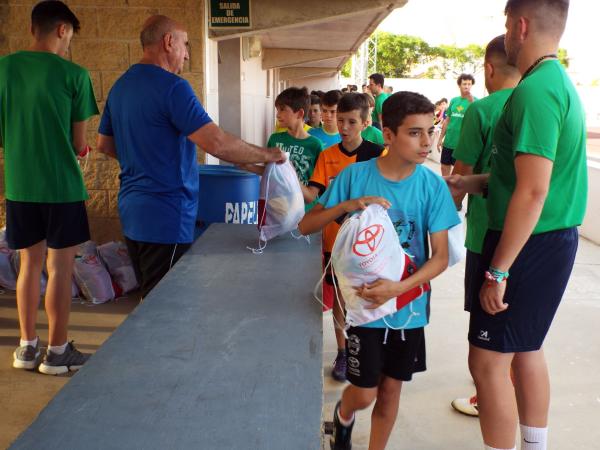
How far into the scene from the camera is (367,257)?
6.56ft

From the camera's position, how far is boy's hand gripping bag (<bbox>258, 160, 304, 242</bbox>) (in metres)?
2.68

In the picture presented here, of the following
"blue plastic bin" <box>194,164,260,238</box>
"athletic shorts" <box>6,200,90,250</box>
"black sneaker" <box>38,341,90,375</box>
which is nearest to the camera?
"athletic shorts" <box>6,200,90,250</box>

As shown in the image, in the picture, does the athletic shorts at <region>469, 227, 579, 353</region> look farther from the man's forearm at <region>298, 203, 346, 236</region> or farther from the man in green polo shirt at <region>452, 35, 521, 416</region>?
the man's forearm at <region>298, 203, 346, 236</region>

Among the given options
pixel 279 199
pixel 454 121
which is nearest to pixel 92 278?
pixel 279 199

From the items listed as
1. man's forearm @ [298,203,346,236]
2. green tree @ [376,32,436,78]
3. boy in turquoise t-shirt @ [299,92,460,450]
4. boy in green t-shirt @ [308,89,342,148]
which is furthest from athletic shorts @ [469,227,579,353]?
green tree @ [376,32,436,78]

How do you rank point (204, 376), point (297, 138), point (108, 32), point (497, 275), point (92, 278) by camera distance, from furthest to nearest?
point (108, 32) → point (92, 278) → point (297, 138) → point (497, 275) → point (204, 376)

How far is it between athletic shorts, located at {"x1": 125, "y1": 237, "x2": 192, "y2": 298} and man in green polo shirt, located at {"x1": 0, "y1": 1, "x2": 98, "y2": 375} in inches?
26.1

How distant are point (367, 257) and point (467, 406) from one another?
1528mm

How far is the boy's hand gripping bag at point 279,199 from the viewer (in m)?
2.68

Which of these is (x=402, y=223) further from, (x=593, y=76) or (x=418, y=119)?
(x=593, y=76)

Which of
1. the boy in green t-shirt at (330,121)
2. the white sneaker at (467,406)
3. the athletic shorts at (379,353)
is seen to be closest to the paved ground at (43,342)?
the athletic shorts at (379,353)

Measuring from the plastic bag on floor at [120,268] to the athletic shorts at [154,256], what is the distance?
6.13ft

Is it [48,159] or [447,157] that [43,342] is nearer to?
[48,159]

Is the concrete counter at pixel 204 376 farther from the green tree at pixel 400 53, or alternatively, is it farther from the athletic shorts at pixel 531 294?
the green tree at pixel 400 53
